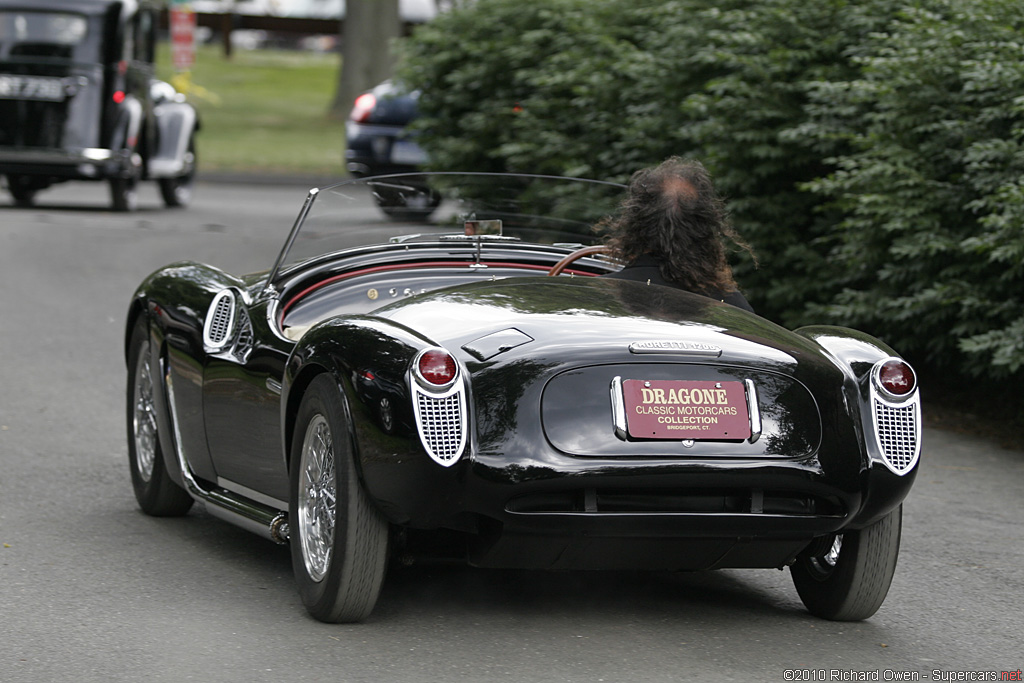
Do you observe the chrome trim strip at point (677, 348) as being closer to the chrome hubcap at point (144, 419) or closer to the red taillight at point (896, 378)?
the red taillight at point (896, 378)

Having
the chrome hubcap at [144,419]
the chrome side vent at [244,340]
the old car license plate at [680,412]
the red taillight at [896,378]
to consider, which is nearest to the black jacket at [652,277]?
the red taillight at [896,378]

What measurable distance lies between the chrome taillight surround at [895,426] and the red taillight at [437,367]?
122cm

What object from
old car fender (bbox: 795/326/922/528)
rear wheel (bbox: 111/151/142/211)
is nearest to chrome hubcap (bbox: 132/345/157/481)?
old car fender (bbox: 795/326/922/528)

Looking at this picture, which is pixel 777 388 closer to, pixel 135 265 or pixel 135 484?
pixel 135 484

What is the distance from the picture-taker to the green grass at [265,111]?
2959 cm

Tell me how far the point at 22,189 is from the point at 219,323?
580 inches

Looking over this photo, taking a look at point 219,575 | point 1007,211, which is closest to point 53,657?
point 219,575

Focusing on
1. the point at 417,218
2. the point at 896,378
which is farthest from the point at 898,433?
the point at 417,218

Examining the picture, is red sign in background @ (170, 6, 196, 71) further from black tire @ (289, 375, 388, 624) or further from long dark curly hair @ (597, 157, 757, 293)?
black tire @ (289, 375, 388, 624)

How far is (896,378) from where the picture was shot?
14.9 feet

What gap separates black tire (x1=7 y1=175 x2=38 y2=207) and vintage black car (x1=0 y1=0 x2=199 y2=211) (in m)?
0.20

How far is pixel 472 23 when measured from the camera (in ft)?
46.3

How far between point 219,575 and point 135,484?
1.23 metres

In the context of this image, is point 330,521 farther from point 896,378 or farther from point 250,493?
point 896,378
